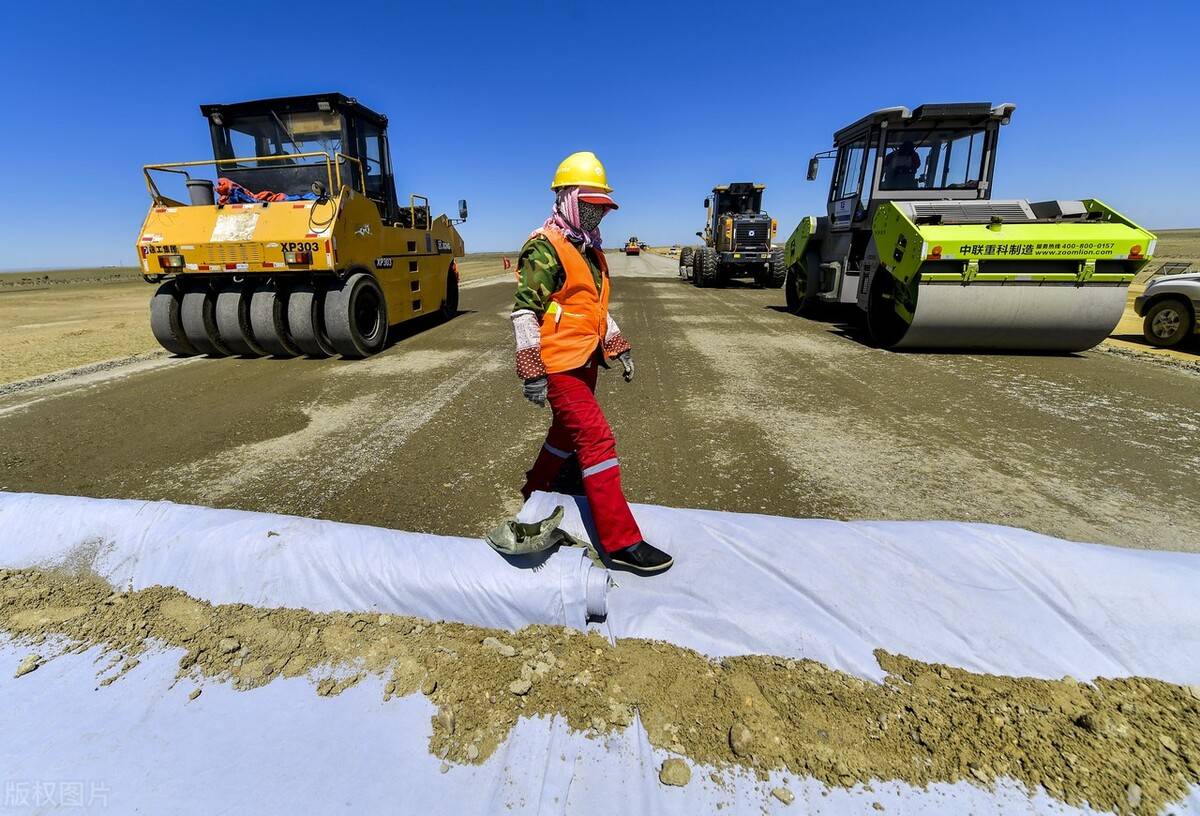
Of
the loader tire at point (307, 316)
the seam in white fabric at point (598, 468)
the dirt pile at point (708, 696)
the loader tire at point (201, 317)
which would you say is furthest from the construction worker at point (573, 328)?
the loader tire at point (201, 317)

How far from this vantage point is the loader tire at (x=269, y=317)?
6.82 meters

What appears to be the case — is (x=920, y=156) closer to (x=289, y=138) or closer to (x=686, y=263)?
(x=289, y=138)

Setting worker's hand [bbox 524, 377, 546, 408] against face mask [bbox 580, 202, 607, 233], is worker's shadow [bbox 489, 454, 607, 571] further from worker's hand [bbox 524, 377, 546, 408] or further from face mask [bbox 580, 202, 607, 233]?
face mask [bbox 580, 202, 607, 233]

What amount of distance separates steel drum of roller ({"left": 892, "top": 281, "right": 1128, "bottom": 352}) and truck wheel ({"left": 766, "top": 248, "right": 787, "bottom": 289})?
11893 mm

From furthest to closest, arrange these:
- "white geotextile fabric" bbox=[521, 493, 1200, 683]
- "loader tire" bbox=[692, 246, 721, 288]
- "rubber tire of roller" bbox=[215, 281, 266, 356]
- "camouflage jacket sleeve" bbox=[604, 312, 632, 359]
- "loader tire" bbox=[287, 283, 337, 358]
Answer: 1. "loader tire" bbox=[692, 246, 721, 288]
2. "rubber tire of roller" bbox=[215, 281, 266, 356]
3. "loader tire" bbox=[287, 283, 337, 358]
4. "camouflage jacket sleeve" bbox=[604, 312, 632, 359]
5. "white geotextile fabric" bbox=[521, 493, 1200, 683]

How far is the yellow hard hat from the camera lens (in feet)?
8.21

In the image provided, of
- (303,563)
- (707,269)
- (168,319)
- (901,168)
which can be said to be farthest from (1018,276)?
(707,269)

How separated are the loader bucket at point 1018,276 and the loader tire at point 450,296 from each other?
8077mm

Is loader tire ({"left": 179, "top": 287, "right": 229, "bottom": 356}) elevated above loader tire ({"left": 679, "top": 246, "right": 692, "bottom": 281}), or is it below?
below

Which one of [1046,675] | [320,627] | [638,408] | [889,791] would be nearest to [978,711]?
[1046,675]

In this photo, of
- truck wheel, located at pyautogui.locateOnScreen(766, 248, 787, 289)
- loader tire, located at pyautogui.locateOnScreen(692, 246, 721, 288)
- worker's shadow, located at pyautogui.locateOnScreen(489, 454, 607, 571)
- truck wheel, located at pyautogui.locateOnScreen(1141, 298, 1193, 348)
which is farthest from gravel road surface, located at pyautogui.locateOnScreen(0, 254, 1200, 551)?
loader tire, located at pyautogui.locateOnScreen(692, 246, 721, 288)

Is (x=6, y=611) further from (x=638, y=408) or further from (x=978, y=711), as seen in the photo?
(x=638, y=408)

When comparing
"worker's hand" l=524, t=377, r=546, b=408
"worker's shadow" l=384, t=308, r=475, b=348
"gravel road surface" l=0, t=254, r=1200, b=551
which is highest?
"worker's hand" l=524, t=377, r=546, b=408

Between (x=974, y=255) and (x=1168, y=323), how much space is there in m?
4.26
